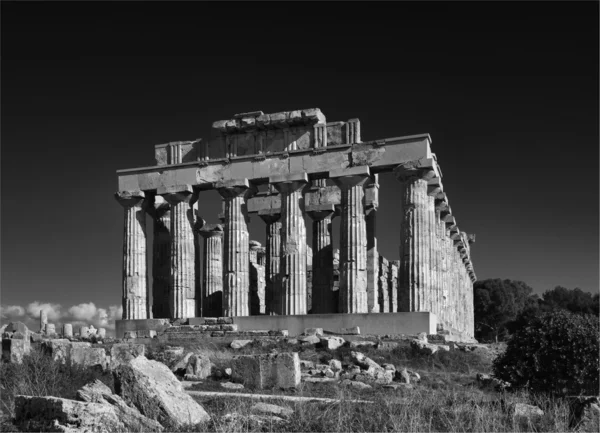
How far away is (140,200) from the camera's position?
35.6 m

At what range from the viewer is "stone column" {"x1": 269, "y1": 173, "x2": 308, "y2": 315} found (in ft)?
104

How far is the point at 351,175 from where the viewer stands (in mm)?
30906

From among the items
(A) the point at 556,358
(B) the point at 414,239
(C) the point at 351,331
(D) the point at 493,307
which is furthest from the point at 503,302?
(A) the point at 556,358

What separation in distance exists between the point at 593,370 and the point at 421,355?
7781mm

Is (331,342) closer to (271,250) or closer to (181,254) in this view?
(181,254)

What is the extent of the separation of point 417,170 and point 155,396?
20531mm

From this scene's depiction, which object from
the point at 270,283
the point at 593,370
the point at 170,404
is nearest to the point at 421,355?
the point at 593,370

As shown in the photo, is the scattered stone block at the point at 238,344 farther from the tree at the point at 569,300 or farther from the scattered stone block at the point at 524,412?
the tree at the point at 569,300

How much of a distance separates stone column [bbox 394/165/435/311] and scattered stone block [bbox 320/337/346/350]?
646 centimetres

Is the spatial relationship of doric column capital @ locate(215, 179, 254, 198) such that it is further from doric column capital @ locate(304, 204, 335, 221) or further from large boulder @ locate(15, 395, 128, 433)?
large boulder @ locate(15, 395, 128, 433)

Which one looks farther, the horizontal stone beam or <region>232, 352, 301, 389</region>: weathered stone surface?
the horizontal stone beam

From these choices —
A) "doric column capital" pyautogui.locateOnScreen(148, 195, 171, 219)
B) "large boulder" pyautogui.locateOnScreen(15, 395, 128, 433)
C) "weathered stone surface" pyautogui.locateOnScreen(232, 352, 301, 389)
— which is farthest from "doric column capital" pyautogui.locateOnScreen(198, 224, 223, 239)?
"large boulder" pyautogui.locateOnScreen(15, 395, 128, 433)

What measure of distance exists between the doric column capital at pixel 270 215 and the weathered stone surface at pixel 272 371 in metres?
22.5

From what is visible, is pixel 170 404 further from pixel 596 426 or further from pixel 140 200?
pixel 140 200
